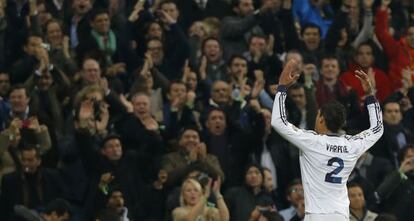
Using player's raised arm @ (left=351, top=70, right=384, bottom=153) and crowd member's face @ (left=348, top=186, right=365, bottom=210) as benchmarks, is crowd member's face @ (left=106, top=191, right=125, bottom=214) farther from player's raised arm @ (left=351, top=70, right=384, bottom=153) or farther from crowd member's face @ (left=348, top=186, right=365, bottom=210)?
player's raised arm @ (left=351, top=70, right=384, bottom=153)

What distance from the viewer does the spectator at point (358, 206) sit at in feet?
64.3

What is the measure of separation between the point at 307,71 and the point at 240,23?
156 centimetres

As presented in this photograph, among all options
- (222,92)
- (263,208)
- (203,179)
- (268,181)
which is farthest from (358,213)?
(222,92)

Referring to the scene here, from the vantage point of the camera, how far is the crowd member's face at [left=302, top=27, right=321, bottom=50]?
2300 centimetres

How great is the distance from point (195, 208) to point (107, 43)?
4008mm

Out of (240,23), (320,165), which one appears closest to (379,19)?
(240,23)

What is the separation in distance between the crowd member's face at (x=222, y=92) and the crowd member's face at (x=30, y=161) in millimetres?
2718

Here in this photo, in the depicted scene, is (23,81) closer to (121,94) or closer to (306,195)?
(121,94)

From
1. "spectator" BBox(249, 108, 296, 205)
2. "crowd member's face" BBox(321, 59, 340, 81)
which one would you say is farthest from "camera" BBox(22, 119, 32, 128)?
"crowd member's face" BBox(321, 59, 340, 81)

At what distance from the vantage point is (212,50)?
2228cm

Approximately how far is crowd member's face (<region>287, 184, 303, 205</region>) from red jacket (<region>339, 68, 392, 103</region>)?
9.57ft

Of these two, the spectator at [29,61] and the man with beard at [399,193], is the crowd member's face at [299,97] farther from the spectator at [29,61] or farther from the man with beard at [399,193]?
the spectator at [29,61]

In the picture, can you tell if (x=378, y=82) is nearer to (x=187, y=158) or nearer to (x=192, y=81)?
(x=192, y=81)

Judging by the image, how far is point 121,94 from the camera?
Answer: 69.9 feet
